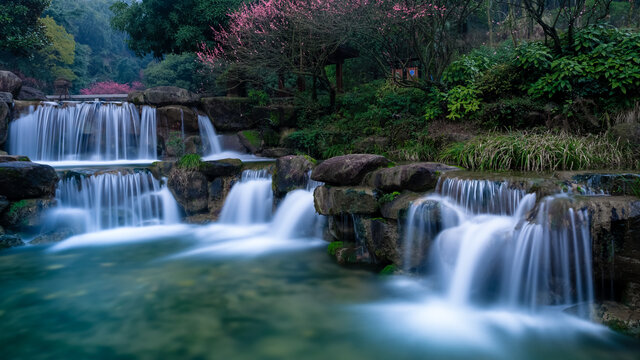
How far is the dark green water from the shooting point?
12.5ft

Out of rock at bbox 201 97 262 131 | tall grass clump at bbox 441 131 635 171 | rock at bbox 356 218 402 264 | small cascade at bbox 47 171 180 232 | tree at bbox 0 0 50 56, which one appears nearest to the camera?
rock at bbox 356 218 402 264

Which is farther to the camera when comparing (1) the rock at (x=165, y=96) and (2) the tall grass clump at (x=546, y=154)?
(1) the rock at (x=165, y=96)

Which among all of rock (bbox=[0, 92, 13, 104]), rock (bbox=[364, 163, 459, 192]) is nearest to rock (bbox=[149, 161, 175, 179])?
rock (bbox=[364, 163, 459, 192])

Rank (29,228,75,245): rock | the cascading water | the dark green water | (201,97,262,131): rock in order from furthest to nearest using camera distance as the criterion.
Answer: (201,97,262,131): rock → (29,228,75,245): rock → the cascading water → the dark green water

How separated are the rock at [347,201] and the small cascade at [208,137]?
8.27m

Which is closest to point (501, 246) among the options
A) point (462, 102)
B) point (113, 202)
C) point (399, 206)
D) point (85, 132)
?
point (399, 206)

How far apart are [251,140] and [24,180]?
740 cm

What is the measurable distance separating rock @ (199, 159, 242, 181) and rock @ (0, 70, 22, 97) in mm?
9345

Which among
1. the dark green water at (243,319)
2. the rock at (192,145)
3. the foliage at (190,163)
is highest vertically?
the rock at (192,145)

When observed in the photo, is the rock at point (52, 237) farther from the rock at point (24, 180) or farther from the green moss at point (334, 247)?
the green moss at point (334, 247)

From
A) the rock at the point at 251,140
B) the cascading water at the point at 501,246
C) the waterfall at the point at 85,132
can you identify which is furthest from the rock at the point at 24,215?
the cascading water at the point at 501,246

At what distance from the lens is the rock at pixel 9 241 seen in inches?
289

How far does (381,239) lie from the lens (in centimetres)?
607

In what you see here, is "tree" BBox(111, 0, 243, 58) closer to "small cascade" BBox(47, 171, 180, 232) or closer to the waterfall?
the waterfall
